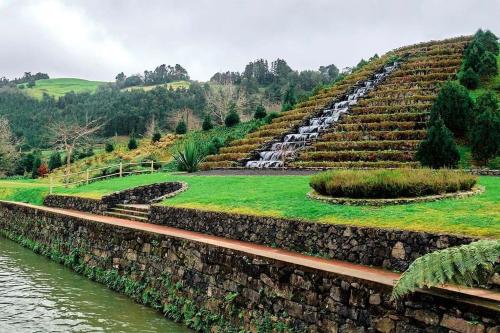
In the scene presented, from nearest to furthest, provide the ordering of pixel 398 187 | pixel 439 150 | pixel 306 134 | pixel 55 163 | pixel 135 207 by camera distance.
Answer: pixel 398 187 < pixel 135 207 < pixel 439 150 < pixel 306 134 < pixel 55 163

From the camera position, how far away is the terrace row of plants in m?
22.5

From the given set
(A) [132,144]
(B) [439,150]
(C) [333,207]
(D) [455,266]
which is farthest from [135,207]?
(A) [132,144]

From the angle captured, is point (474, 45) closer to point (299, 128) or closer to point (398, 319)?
point (299, 128)

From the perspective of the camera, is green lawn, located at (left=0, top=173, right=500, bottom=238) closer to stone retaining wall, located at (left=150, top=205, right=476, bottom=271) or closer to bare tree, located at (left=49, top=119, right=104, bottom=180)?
stone retaining wall, located at (left=150, top=205, right=476, bottom=271)

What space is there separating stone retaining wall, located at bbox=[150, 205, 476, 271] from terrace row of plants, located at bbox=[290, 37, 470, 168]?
1042 centimetres

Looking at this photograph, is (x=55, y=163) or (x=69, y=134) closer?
(x=55, y=163)

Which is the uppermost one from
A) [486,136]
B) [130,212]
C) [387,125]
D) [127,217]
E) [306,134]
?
[387,125]

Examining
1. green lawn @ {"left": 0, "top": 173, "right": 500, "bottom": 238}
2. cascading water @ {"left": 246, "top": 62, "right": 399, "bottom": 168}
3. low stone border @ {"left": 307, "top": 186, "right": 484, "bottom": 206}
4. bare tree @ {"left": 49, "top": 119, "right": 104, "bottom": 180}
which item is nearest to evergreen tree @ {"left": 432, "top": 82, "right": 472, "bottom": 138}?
cascading water @ {"left": 246, "top": 62, "right": 399, "bottom": 168}

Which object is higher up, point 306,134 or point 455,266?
point 306,134

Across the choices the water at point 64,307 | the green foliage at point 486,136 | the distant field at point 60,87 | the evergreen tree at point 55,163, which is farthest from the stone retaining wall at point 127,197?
the distant field at point 60,87

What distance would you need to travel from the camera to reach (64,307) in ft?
35.2

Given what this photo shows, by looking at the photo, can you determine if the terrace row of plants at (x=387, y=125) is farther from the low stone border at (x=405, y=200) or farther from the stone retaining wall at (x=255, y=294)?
the stone retaining wall at (x=255, y=294)

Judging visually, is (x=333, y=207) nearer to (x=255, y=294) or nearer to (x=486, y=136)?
(x=255, y=294)

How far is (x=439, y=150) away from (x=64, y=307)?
13.3 metres
